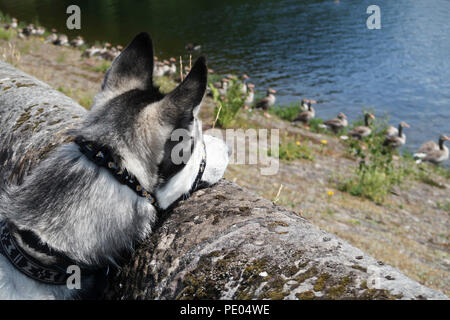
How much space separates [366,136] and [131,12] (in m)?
29.0

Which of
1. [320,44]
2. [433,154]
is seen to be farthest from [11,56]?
[320,44]

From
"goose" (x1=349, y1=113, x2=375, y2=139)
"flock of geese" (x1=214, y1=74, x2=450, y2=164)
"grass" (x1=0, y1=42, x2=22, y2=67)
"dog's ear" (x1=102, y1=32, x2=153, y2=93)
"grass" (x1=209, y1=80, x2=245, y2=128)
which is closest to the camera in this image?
"dog's ear" (x1=102, y1=32, x2=153, y2=93)

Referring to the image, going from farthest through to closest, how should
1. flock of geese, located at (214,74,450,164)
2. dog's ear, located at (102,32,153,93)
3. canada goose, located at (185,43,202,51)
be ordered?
canada goose, located at (185,43,202,51) → flock of geese, located at (214,74,450,164) → dog's ear, located at (102,32,153,93)

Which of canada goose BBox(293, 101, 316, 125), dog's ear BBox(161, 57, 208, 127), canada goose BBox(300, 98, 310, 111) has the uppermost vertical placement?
dog's ear BBox(161, 57, 208, 127)

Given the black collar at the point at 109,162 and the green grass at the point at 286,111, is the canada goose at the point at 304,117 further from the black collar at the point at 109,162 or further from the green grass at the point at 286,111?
the black collar at the point at 109,162

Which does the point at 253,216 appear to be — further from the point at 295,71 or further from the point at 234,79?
the point at 295,71

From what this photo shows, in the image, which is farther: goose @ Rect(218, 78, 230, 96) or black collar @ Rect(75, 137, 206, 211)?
goose @ Rect(218, 78, 230, 96)

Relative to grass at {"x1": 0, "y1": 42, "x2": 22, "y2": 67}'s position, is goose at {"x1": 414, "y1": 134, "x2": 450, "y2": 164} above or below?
below

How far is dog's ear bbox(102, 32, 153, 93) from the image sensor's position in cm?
228

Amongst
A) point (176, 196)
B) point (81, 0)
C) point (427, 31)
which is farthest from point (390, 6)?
point (81, 0)

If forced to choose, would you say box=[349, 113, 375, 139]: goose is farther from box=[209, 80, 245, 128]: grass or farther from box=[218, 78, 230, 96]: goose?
box=[218, 78, 230, 96]: goose

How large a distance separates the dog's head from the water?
1298cm

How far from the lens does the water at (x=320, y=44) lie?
1522 cm

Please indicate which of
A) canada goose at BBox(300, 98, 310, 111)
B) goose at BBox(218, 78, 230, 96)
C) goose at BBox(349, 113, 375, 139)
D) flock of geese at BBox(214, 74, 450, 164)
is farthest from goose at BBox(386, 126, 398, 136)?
goose at BBox(218, 78, 230, 96)
